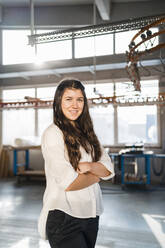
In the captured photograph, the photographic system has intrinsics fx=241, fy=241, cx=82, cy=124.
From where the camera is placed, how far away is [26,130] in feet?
30.5

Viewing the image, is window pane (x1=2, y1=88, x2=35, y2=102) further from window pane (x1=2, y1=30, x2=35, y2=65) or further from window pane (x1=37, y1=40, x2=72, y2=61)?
window pane (x1=37, y1=40, x2=72, y2=61)

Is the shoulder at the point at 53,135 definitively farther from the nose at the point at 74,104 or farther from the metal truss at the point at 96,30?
the metal truss at the point at 96,30

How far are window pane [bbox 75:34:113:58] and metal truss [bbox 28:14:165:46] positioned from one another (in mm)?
4337

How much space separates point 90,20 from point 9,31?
314 cm

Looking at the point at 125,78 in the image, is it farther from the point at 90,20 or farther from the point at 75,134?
the point at 75,134

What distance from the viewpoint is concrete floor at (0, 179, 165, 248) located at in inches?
131

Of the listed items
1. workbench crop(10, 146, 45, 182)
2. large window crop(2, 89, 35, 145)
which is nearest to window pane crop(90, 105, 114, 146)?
workbench crop(10, 146, 45, 182)

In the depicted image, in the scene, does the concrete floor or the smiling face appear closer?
the smiling face

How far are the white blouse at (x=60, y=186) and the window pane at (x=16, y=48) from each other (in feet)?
24.4

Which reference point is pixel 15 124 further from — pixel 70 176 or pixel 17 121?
pixel 70 176

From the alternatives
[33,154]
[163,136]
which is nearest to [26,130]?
[33,154]

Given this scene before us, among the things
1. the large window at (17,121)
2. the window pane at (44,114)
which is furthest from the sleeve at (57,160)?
the large window at (17,121)

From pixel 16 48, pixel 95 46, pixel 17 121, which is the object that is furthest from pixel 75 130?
pixel 17 121

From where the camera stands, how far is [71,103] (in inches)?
57.1
